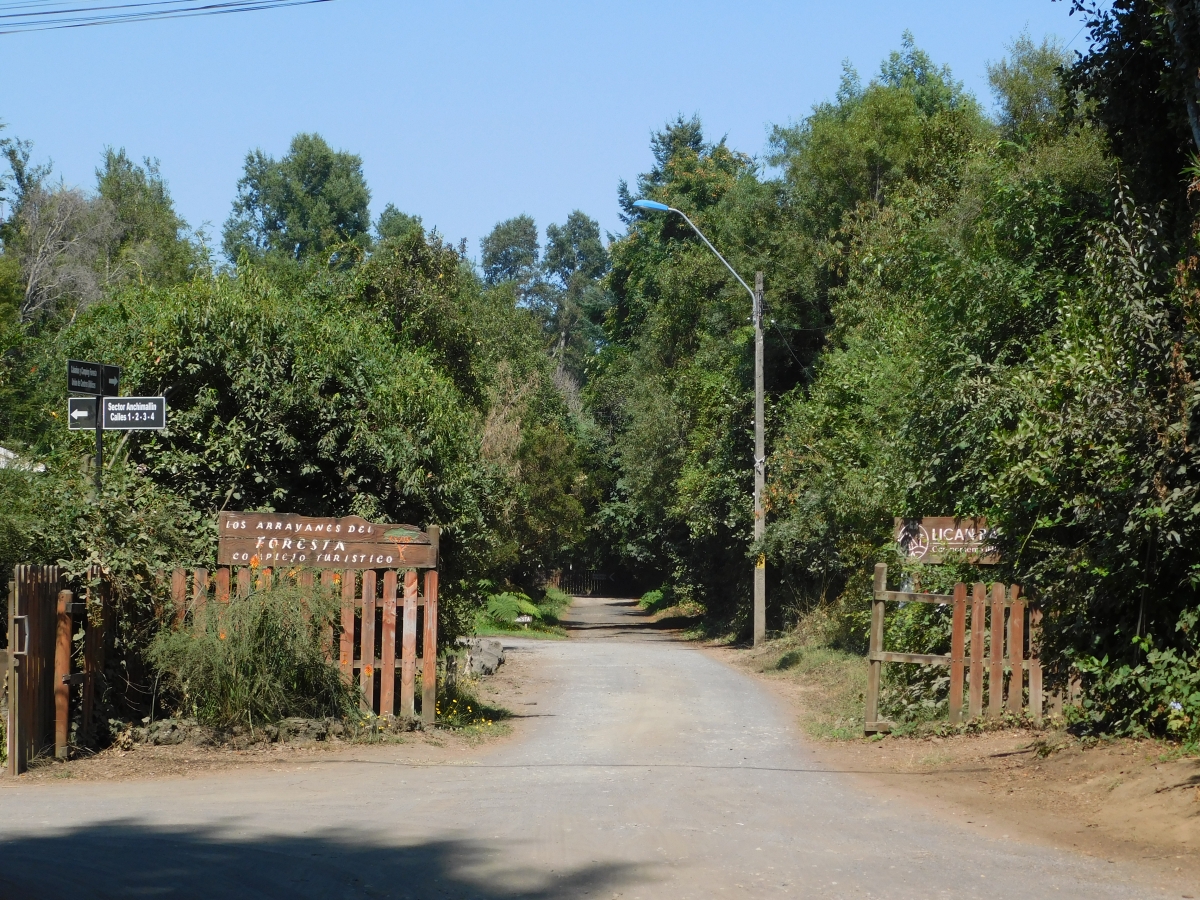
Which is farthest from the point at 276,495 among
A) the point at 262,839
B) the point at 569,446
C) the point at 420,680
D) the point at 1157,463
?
the point at 569,446

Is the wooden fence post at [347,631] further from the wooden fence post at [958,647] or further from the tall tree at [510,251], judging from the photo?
the tall tree at [510,251]

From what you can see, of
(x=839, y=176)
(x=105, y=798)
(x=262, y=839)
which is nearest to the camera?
(x=262, y=839)

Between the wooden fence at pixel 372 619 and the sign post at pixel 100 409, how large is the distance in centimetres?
144

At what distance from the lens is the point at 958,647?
40.3 feet

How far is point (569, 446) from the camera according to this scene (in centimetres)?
4734

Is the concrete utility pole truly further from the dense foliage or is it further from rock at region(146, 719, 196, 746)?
rock at region(146, 719, 196, 746)

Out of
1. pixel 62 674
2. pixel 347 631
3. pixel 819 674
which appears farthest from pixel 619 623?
pixel 62 674

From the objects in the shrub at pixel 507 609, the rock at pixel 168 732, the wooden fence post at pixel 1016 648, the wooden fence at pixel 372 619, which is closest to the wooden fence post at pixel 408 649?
the wooden fence at pixel 372 619

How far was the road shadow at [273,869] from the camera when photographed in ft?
20.6

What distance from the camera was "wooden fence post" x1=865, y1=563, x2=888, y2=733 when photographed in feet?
42.2

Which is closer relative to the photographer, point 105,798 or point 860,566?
point 105,798

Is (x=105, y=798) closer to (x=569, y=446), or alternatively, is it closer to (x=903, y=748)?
(x=903, y=748)

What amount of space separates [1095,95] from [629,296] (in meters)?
49.4

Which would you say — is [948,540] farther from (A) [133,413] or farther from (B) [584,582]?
(B) [584,582]
